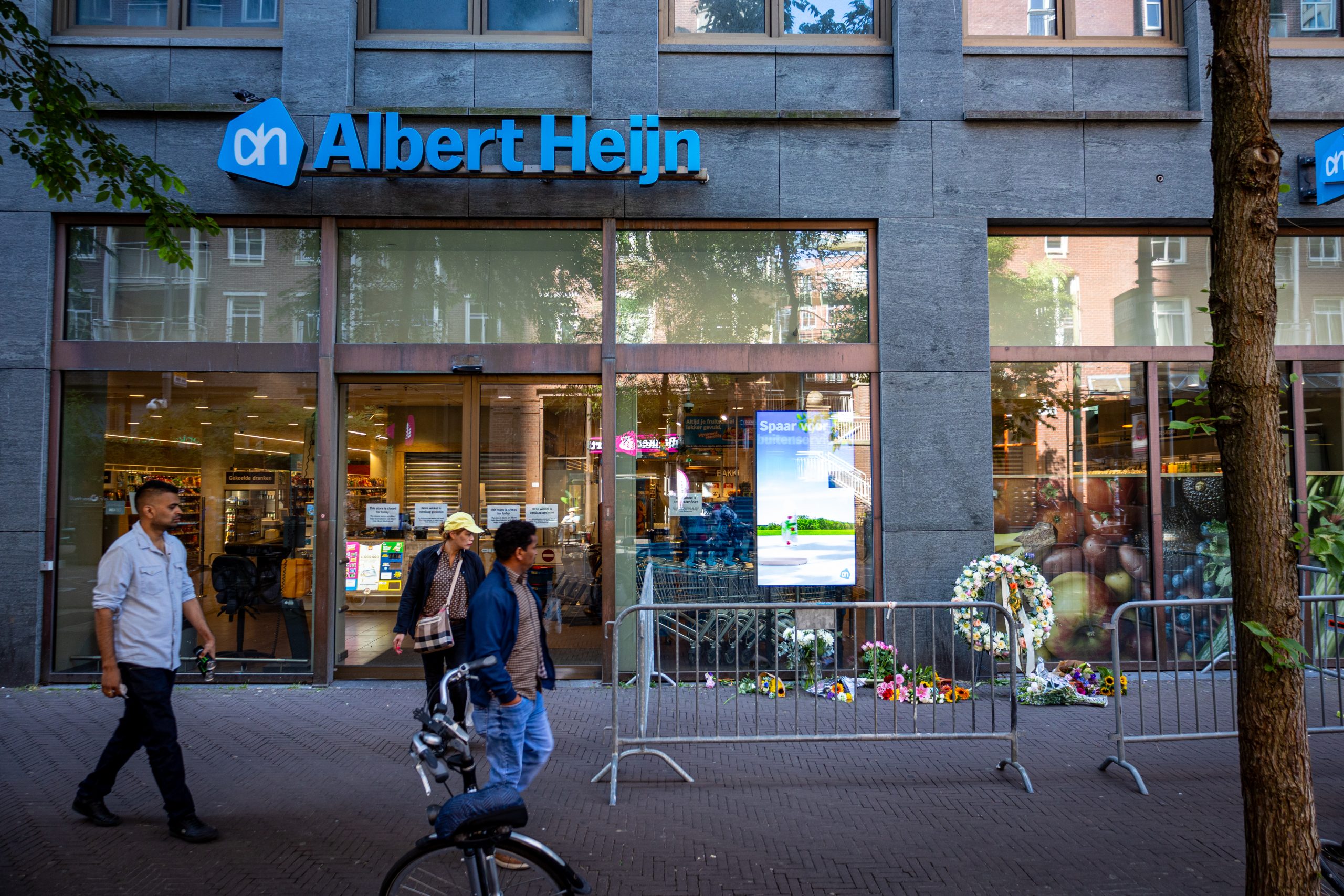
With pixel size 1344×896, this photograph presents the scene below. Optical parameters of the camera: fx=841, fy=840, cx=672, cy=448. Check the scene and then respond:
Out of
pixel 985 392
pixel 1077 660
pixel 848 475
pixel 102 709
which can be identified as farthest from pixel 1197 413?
pixel 102 709

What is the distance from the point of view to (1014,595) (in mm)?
7977

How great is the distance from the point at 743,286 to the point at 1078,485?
162 inches

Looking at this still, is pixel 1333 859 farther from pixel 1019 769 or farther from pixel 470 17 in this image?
pixel 470 17

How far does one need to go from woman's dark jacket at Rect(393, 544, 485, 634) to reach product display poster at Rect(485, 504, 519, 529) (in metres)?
2.30

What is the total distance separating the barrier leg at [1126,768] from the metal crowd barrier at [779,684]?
0.62m

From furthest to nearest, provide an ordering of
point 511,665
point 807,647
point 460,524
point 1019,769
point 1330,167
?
point 1330,167
point 807,647
point 460,524
point 1019,769
point 511,665

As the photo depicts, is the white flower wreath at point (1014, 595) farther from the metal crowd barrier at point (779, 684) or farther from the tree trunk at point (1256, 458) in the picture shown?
the tree trunk at point (1256, 458)

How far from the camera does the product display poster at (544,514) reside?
28.5 feet

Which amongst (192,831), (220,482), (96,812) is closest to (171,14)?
(220,482)

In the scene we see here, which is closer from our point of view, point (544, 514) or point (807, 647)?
point (807, 647)

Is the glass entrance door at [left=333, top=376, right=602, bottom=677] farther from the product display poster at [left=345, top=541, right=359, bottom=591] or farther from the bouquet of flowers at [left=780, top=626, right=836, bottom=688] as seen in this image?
the bouquet of flowers at [left=780, top=626, right=836, bottom=688]

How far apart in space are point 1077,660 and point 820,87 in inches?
258

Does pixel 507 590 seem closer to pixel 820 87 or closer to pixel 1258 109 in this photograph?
pixel 1258 109

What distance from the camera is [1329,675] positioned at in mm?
6473
